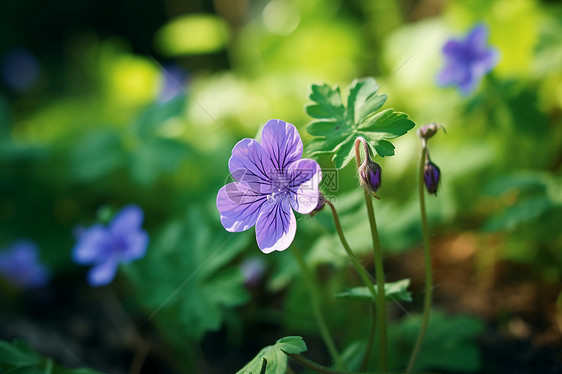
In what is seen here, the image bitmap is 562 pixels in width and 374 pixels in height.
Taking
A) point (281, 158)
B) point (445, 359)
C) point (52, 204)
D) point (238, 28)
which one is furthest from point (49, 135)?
point (445, 359)

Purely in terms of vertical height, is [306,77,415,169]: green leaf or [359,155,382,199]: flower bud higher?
[306,77,415,169]: green leaf

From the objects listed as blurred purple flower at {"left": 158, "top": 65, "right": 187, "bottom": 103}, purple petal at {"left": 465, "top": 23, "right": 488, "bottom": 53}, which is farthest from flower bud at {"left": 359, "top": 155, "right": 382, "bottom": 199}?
blurred purple flower at {"left": 158, "top": 65, "right": 187, "bottom": 103}

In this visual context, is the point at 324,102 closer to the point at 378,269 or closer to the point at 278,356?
the point at 378,269

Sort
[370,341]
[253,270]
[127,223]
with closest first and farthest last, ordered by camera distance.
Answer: [370,341], [127,223], [253,270]

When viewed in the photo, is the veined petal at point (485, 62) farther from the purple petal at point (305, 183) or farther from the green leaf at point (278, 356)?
the green leaf at point (278, 356)

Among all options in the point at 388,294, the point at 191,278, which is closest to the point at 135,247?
the point at 191,278

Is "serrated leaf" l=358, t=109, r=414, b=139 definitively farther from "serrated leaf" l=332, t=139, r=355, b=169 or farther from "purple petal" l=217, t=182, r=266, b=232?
"purple petal" l=217, t=182, r=266, b=232
